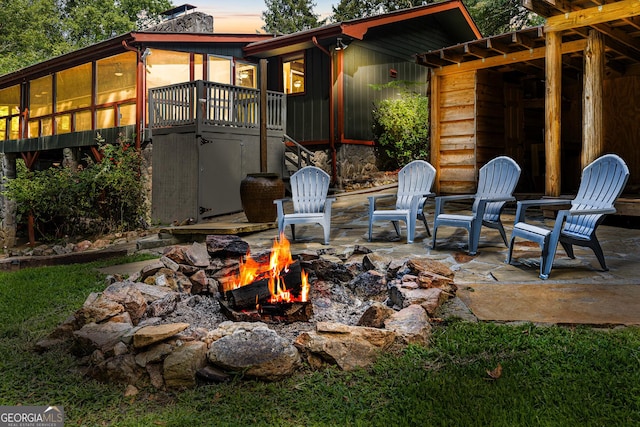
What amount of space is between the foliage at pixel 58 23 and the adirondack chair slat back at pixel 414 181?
22.0 metres

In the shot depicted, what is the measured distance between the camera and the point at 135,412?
2.34 m

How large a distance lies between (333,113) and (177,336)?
1011 centimetres

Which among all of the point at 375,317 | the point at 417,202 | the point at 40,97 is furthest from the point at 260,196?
the point at 40,97

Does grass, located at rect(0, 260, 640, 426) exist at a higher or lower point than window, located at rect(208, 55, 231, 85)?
lower

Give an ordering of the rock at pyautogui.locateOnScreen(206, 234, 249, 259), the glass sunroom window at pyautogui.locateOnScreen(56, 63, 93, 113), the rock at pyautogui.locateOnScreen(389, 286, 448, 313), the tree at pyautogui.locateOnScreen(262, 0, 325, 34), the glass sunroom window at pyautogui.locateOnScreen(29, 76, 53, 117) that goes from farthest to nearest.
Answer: the tree at pyautogui.locateOnScreen(262, 0, 325, 34) < the glass sunroom window at pyautogui.locateOnScreen(29, 76, 53, 117) < the glass sunroom window at pyautogui.locateOnScreen(56, 63, 93, 113) < the rock at pyautogui.locateOnScreen(206, 234, 249, 259) < the rock at pyautogui.locateOnScreen(389, 286, 448, 313)

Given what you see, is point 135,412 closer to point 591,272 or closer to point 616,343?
point 616,343

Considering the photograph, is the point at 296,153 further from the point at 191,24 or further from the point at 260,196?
the point at 191,24

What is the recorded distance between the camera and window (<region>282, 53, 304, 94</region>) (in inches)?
525

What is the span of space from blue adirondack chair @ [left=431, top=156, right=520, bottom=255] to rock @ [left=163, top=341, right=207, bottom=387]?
11.3 feet

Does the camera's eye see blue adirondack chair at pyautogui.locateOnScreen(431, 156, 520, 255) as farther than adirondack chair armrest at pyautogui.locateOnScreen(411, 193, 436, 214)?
No

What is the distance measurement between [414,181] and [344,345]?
4.21m

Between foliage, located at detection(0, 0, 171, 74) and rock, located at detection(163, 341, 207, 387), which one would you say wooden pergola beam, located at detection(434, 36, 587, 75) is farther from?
foliage, located at detection(0, 0, 171, 74)

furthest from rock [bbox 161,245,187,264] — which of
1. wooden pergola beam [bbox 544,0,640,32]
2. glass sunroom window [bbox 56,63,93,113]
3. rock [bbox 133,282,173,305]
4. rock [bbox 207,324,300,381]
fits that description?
glass sunroom window [bbox 56,63,93,113]

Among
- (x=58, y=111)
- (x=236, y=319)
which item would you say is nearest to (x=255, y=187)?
(x=236, y=319)
